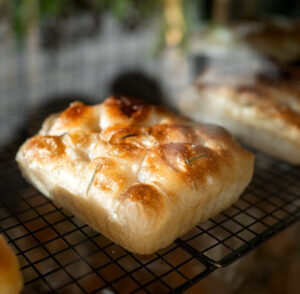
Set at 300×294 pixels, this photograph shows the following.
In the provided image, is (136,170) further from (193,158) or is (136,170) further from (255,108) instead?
(255,108)

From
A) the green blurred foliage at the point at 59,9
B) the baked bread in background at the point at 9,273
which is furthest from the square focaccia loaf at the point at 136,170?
the green blurred foliage at the point at 59,9

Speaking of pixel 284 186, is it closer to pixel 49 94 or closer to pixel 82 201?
pixel 82 201

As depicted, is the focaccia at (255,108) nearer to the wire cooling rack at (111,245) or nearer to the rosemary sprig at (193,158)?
the wire cooling rack at (111,245)

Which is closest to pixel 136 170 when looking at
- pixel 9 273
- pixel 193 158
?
pixel 193 158

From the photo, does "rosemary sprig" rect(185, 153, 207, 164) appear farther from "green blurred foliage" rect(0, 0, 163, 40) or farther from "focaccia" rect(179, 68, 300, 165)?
"green blurred foliage" rect(0, 0, 163, 40)

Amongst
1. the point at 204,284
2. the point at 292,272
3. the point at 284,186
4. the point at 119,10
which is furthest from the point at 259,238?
the point at 119,10
